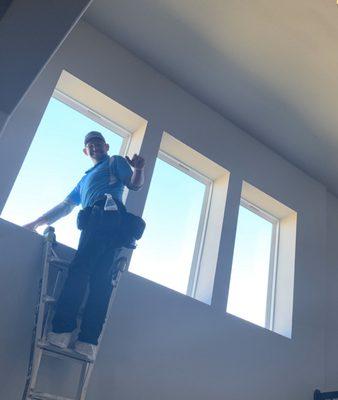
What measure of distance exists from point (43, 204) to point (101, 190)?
536mm

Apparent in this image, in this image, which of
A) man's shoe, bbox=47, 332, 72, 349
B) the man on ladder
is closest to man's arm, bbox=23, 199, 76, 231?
the man on ladder

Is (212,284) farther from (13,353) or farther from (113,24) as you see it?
(113,24)

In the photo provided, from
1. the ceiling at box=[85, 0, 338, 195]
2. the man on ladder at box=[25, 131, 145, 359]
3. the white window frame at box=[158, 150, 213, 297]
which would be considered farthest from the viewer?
the white window frame at box=[158, 150, 213, 297]

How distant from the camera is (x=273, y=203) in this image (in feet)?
13.8

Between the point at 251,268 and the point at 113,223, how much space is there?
72.1 inches

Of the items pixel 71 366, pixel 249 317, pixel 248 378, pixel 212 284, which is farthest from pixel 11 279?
pixel 249 317

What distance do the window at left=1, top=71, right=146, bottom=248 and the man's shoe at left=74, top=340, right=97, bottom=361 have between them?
0.78 metres

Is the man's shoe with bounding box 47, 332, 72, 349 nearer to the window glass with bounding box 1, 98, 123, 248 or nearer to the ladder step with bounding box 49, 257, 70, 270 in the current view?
the ladder step with bounding box 49, 257, 70, 270

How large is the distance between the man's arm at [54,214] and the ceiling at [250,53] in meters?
1.50

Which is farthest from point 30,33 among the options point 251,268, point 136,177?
point 251,268

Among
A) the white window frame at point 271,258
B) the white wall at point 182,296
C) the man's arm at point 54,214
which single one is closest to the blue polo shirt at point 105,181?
the man's arm at point 54,214

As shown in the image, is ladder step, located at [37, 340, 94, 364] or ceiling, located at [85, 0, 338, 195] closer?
ladder step, located at [37, 340, 94, 364]

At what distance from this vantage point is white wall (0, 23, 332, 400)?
2.66 meters

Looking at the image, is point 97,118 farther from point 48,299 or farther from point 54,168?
point 48,299
